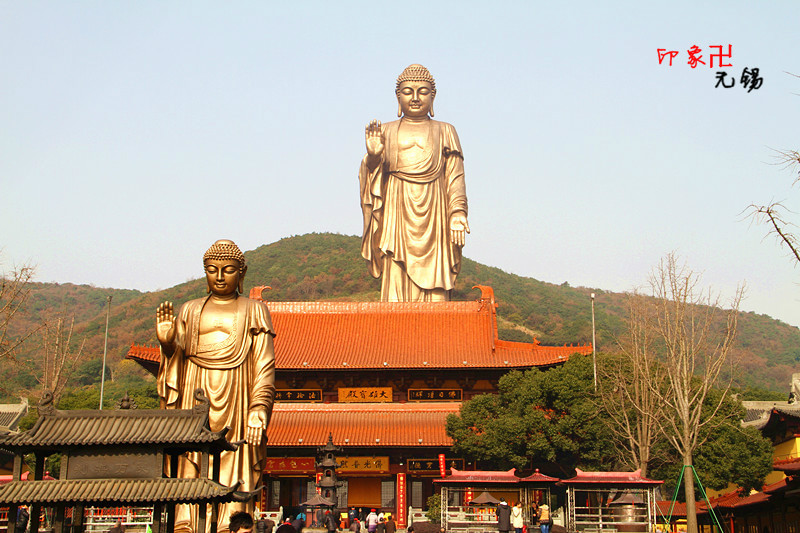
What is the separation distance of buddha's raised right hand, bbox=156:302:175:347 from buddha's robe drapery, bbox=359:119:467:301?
16021 millimetres

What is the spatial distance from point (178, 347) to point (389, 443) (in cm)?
1282

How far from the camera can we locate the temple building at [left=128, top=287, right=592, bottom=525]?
24016mm

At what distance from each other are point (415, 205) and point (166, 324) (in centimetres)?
1653

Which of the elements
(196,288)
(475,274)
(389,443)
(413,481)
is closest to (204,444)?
(389,443)

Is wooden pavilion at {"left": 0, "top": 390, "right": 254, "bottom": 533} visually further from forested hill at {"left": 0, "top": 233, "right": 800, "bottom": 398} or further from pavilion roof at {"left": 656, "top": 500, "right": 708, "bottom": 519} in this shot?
forested hill at {"left": 0, "top": 233, "right": 800, "bottom": 398}

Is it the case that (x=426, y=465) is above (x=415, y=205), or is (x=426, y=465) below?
below

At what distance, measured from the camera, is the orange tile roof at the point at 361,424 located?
2366 cm

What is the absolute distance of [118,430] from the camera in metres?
9.95

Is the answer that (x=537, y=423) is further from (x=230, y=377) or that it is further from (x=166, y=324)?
(x=166, y=324)

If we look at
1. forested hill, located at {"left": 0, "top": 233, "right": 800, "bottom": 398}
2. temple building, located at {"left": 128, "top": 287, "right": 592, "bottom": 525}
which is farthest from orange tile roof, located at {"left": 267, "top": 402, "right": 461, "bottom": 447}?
forested hill, located at {"left": 0, "top": 233, "right": 800, "bottom": 398}

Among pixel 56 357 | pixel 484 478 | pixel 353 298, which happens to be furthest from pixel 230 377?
pixel 353 298

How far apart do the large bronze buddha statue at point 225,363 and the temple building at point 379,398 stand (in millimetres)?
12311

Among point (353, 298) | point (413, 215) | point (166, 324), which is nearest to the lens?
point (166, 324)

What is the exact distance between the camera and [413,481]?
24.8 m
